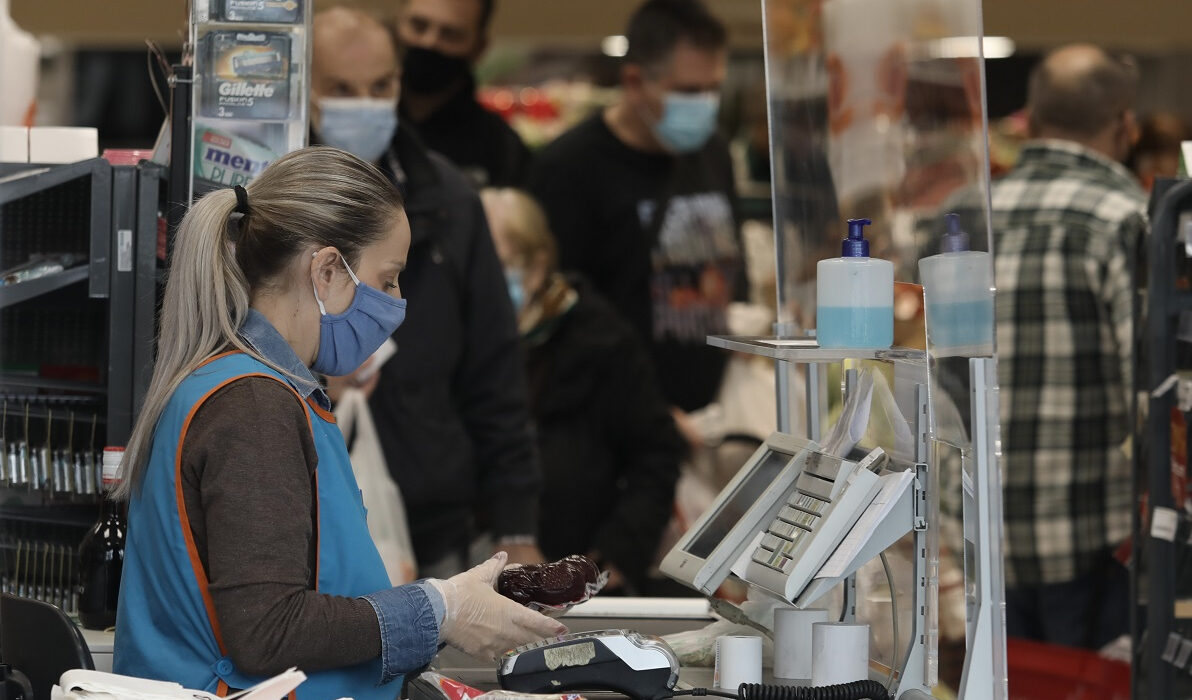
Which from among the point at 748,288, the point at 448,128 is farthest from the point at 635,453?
the point at 448,128

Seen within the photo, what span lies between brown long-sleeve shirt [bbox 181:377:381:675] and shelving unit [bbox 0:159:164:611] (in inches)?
27.4

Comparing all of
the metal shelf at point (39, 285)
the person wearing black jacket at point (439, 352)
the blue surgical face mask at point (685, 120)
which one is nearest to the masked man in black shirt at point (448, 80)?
the blue surgical face mask at point (685, 120)

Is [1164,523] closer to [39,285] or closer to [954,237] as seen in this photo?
[954,237]

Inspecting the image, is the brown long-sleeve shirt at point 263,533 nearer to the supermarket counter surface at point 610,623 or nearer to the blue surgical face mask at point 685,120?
the supermarket counter surface at point 610,623

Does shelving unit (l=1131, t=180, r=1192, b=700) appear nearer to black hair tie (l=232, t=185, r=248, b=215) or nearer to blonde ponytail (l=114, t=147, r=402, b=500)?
blonde ponytail (l=114, t=147, r=402, b=500)

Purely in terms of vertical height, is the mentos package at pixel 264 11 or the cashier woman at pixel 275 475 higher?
the mentos package at pixel 264 11

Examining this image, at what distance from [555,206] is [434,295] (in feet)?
3.61

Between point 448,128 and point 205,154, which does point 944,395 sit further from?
point 448,128

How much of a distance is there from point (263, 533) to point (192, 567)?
0.44ft

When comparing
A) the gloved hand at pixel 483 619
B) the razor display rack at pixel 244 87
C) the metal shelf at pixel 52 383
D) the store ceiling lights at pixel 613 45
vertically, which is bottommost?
the gloved hand at pixel 483 619

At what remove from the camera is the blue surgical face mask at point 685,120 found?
4.52 m

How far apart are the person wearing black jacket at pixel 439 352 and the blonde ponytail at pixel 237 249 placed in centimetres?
159

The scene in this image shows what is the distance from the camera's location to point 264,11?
2.50 metres

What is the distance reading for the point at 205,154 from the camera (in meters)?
2.49
